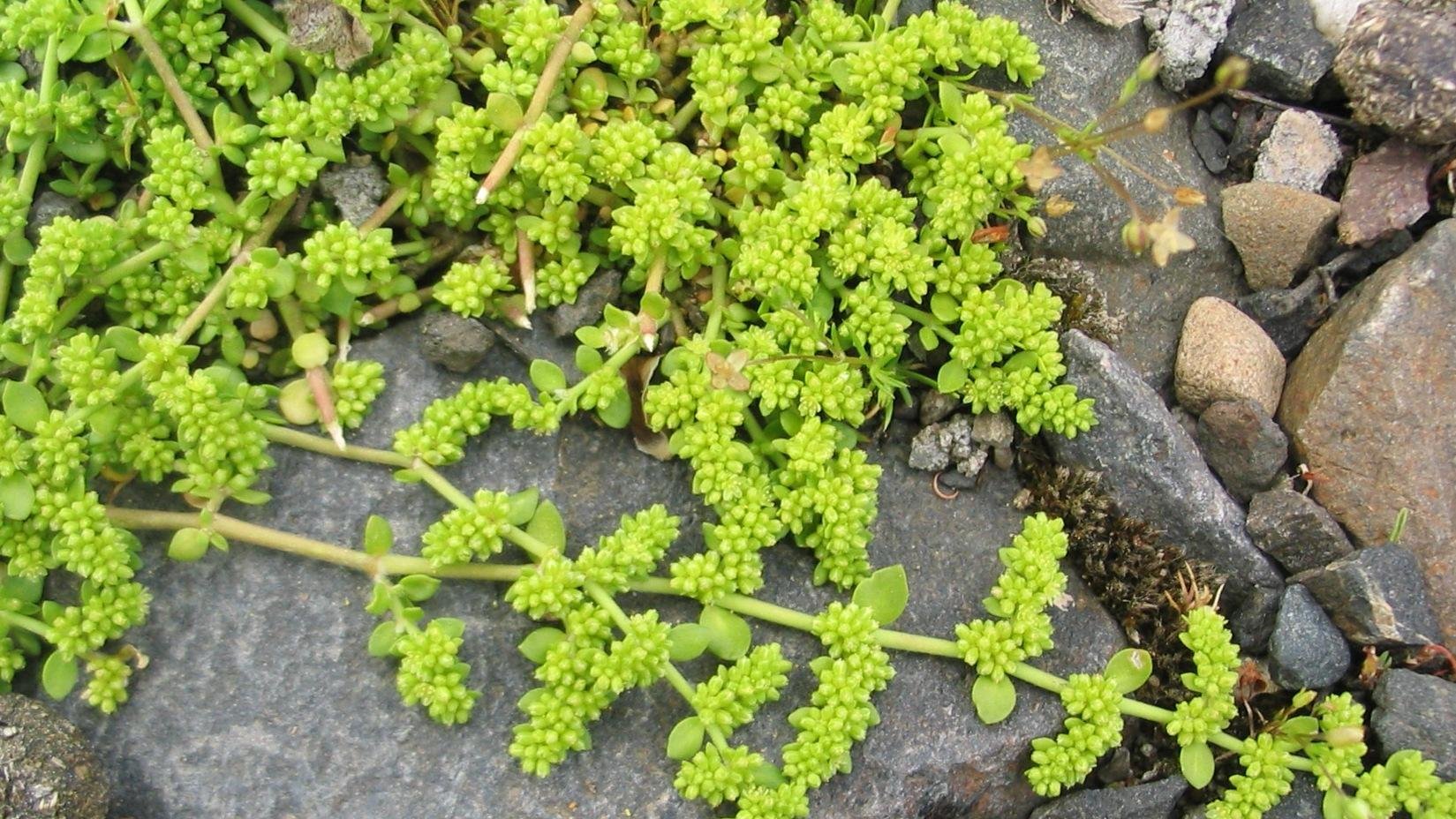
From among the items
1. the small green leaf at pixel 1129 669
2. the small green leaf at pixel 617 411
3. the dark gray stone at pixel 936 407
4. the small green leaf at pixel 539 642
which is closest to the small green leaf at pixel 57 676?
the small green leaf at pixel 539 642

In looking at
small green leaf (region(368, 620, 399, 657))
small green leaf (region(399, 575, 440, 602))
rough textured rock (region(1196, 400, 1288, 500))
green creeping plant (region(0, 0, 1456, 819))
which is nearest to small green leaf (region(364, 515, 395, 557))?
green creeping plant (region(0, 0, 1456, 819))

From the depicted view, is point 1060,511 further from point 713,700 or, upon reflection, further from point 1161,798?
point 713,700

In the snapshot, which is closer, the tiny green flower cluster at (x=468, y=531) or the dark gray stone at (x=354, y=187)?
the tiny green flower cluster at (x=468, y=531)

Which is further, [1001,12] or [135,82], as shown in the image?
[1001,12]

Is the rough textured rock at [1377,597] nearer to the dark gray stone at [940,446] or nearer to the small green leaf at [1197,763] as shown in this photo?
the small green leaf at [1197,763]

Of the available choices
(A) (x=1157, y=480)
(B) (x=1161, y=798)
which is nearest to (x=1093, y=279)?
(A) (x=1157, y=480)

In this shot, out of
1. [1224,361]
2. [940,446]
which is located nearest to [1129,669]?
[940,446]

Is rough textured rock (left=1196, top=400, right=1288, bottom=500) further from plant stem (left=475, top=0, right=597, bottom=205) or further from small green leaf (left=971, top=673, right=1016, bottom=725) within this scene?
plant stem (left=475, top=0, right=597, bottom=205)

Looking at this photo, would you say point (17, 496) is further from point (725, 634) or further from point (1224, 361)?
point (1224, 361)
